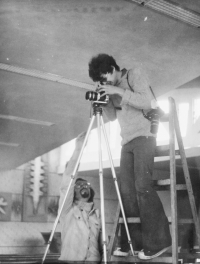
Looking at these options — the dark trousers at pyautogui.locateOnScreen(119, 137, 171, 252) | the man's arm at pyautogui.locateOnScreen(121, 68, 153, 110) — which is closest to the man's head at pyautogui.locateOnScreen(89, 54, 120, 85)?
the man's arm at pyautogui.locateOnScreen(121, 68, 153, 110)

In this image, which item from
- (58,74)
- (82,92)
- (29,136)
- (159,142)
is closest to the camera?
(58,74)

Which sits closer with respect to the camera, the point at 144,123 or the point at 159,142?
the point at 144,123

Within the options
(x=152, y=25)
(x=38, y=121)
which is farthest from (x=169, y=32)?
(x=38, y=121)

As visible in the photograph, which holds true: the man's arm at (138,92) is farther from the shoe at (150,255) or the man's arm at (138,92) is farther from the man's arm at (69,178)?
the shoe at (150,255)

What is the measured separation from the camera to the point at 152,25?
11.0 feet

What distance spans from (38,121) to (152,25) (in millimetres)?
3183

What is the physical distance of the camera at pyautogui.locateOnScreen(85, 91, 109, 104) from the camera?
2.63 metres

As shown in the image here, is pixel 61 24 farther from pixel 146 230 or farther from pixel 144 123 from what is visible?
pixel 146 230

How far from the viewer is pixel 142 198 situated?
253 centimetres

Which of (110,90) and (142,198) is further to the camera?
(110,90)

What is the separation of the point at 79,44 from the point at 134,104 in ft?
4.22

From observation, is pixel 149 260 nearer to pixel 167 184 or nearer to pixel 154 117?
pixel 167 184

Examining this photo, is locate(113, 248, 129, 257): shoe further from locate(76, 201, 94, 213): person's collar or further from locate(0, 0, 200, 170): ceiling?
locate(0, 0, 200, 170): ceiling

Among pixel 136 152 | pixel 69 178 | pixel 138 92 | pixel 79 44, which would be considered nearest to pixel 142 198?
pixel 136 152
